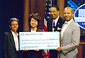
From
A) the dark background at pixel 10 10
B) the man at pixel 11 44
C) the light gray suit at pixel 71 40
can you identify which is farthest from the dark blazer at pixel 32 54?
the dark background at pixel 10 10

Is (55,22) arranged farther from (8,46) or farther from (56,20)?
(8,46)

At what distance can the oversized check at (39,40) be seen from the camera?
4934 millimetres

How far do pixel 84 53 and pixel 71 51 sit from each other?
58.6 inches

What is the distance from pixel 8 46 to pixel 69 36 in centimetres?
108

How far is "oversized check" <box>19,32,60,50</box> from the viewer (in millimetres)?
4934

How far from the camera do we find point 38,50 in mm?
4934

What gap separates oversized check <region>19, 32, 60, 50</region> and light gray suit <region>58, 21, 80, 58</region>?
190 mm

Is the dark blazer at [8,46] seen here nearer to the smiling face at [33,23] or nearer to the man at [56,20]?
the smiling face at [33,23]

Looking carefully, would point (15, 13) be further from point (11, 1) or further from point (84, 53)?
point (84, 53)

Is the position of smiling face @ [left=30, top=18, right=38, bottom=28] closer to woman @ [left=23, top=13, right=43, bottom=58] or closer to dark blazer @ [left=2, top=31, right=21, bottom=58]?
woman @ [left=23, top=13, right=43, bottom=58]

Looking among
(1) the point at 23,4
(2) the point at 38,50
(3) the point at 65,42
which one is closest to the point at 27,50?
(2) the point at 38,50

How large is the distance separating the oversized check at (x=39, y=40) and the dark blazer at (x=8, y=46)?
19 centimetres

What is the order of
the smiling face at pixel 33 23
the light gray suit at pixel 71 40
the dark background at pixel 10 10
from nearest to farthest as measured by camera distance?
1. the light gray suit at pixel 71 40
2. the smiling face at pixel 33 23
3. the dark background at pixel 10 10

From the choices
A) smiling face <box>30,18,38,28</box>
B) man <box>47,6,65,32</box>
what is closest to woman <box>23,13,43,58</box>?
smiling face <box>30,18,38,28</box>
